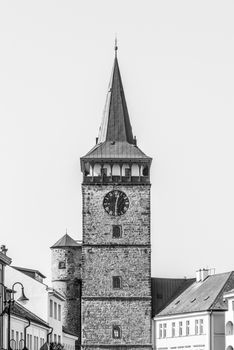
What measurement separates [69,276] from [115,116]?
665 inches

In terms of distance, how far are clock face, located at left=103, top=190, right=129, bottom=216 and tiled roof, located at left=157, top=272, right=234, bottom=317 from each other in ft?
35.9

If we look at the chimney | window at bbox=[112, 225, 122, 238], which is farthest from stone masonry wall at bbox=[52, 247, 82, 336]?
the chimney

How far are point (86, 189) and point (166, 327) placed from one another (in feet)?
53.1

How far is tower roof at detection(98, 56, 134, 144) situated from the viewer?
4213 inches

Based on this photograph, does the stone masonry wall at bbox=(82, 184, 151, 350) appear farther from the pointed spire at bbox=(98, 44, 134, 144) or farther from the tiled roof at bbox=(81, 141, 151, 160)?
the pointed spire at bbox=(98, 44, 134, 144)

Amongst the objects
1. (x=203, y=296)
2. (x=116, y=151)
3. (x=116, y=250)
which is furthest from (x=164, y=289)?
(x=116, y=151)

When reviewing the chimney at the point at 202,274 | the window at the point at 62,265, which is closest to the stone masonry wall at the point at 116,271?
the window at the point at 62,265

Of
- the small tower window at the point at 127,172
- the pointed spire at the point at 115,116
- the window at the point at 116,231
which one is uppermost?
the pointed spire at the point at 115,116

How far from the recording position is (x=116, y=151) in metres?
106

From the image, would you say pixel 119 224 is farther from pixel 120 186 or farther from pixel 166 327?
pixel 166 327

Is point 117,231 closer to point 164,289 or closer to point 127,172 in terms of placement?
point 127,172

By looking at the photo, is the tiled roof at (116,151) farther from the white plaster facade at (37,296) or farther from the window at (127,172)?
the white plaster facade at (37,296)

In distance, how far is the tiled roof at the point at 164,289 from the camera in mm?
112000

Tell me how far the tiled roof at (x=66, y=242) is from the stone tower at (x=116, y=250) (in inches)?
460
